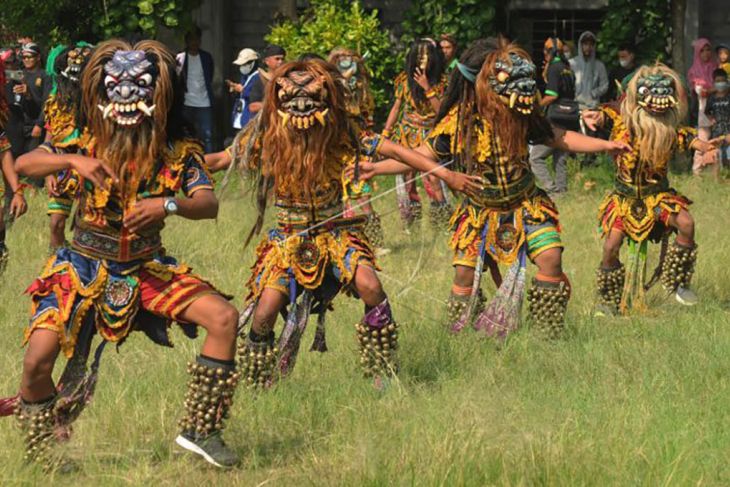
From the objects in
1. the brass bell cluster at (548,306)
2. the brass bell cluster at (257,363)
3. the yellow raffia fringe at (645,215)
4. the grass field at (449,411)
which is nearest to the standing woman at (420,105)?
the grass field at (449,411)

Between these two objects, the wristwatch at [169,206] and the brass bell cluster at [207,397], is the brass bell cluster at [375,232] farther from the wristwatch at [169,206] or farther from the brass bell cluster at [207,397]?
the wristwatch at [169,206]

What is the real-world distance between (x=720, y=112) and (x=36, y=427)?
12947 millimetres

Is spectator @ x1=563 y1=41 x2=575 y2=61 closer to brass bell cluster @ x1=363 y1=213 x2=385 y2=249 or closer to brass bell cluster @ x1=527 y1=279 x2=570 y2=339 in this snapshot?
brass bell cluster @ x1=363 y1=213 x2=385 y2=249

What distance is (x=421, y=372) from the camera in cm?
875

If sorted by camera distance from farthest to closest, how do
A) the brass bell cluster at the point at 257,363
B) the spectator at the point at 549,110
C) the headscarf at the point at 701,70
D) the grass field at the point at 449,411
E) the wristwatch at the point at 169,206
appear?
the headscarf at the point at 701,70 < the spectator at the point at 549,110 < the brass bell cluster at the point at 257,363 < the wristwatch at the point at 169,206 < the grass field at the point at 449,411

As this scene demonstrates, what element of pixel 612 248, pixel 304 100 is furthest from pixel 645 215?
pixel 304 100

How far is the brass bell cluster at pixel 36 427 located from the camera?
666 centimetres

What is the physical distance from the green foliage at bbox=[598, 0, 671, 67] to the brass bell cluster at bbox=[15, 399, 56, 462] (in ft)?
47.3

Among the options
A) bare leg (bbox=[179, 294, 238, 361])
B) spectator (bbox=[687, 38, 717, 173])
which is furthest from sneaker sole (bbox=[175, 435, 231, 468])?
spectator (bbox=[687, 38, 717, 173])

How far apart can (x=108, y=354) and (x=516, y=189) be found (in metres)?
2.72

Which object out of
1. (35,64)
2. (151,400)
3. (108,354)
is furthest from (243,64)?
(151,400)

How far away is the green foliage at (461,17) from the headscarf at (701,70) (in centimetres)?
274

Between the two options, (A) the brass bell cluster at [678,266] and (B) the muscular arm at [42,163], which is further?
(A) the brass bell cluster at [678,266]

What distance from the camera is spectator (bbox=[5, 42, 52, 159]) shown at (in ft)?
57.7
